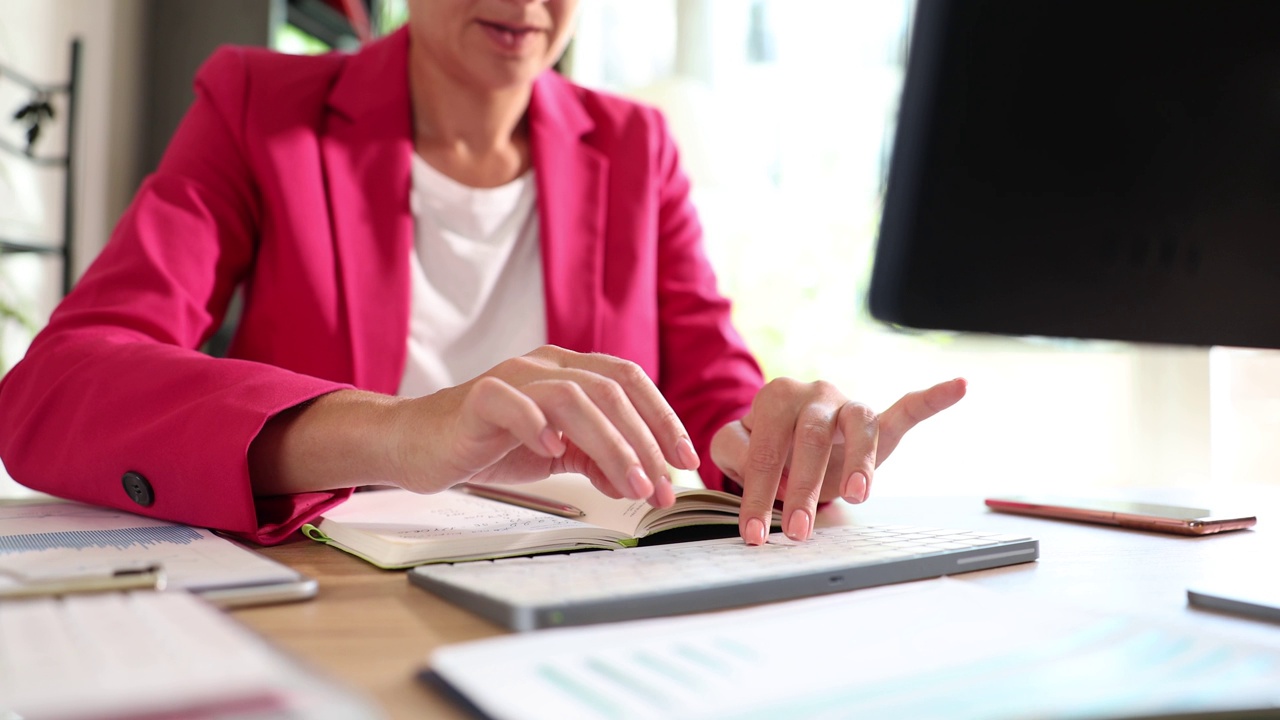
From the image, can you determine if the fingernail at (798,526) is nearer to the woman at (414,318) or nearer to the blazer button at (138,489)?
the woman at (414,318)

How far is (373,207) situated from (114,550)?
69 centimetres

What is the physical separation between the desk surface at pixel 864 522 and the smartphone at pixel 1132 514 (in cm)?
1

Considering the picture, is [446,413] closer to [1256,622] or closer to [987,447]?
[1256,622]

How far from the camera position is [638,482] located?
1.95 feet

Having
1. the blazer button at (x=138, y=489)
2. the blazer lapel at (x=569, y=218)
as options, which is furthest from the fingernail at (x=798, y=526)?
the blazer lapel at (x=569, y=218)

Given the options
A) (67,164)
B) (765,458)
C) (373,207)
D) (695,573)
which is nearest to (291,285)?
(373,207)

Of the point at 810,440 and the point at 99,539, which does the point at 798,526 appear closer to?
the point at 810,440

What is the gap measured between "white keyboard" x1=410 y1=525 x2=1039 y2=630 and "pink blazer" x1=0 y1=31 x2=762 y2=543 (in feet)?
0.83

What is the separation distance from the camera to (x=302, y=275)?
3.71 feet

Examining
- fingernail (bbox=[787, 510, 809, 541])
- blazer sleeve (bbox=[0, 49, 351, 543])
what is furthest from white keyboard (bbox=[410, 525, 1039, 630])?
blazer sleeve (bbox=[0, 49, 351, 543])

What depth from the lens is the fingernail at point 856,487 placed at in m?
0.70

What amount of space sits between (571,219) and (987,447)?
1857mm

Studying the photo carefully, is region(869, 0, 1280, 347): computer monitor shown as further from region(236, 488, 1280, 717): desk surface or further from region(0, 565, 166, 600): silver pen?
region(0, 565, 166, 600): silver pen

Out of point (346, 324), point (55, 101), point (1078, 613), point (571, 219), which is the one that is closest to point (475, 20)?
point (571, 219)
